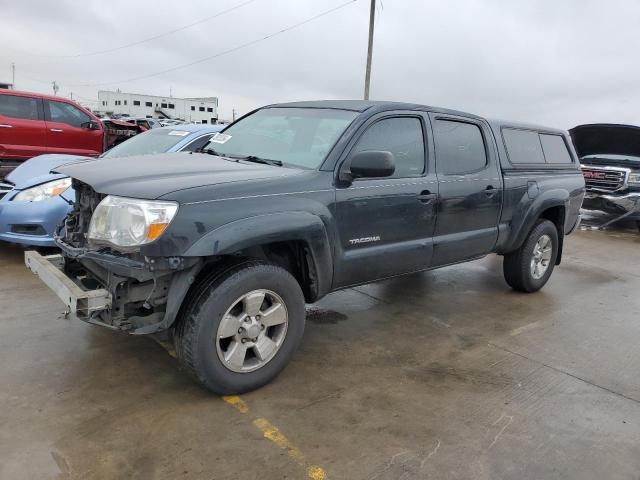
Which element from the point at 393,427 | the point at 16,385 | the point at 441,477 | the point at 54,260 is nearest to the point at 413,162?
the point at 393,427

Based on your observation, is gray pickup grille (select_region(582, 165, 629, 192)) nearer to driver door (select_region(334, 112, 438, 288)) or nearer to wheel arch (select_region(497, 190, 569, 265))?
wheel arch (select_region(497, 190, 569, 265))

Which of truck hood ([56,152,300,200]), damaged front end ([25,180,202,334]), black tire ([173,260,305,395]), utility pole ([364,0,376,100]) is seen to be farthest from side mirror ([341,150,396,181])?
utility pole ([364,0,376,100])

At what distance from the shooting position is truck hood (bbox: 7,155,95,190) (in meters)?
5.29

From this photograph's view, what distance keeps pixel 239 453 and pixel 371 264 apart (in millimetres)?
1622

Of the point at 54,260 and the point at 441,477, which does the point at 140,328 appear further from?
the point at 441,477

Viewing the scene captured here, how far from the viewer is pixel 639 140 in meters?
10.5

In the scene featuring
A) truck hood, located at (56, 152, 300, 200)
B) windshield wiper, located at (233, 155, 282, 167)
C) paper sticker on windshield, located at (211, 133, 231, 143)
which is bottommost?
truck hood, located at (56, 152, 300, 200)

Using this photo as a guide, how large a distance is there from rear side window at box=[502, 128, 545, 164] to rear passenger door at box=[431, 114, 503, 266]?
0.35 meters

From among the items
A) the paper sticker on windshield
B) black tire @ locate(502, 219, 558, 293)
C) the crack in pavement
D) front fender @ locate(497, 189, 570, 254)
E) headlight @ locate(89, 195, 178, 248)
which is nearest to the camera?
headlight @ locate(89, 195, 178, 248)

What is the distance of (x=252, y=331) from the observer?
3018 mm

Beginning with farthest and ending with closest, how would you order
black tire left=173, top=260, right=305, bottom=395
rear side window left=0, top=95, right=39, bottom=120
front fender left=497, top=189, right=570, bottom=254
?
rear side window left=0, top=95, right=39, bottom=120
front fender left=497, top=189, right=570, bottom=254
black tire left=173, top=260, right=305, bottom=395

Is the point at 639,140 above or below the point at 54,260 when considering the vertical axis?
above

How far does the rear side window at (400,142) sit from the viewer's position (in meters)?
3.69

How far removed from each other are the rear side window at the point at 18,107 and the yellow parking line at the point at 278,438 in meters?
8.23
